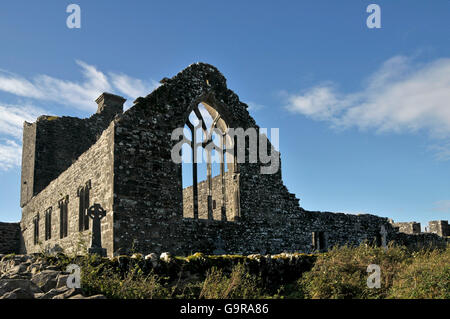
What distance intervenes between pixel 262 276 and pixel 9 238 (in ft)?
68.4

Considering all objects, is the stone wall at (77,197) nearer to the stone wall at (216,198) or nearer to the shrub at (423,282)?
the stone wall at (216,198)

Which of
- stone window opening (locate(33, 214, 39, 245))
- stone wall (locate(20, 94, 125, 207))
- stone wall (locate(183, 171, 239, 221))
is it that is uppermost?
stone wall (locate(20, 94, 125, 207))

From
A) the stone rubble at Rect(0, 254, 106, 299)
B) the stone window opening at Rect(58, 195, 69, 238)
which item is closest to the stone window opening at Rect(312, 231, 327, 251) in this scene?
the stone window opening at Rect(58, 195, 69, 238)

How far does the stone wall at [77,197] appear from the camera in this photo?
12.3m

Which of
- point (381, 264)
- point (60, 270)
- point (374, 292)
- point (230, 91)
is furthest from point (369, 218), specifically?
point (60, 270)

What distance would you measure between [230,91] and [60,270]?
10247mm

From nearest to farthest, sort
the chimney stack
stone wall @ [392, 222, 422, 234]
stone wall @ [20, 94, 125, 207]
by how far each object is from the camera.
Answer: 1. stone wall @ [392, 222, 422, 234]
2. stone wall @ [20, 94, 125, 207]
3. the chimney stack

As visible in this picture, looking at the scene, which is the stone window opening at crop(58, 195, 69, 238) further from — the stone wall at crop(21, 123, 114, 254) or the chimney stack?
the chimney stack

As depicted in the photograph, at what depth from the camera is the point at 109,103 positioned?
26.5 metres

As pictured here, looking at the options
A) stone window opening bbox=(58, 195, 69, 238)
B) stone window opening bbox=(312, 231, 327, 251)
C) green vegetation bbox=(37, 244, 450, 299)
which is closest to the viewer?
green vegetation bbox=(37, 244, 450, 299)

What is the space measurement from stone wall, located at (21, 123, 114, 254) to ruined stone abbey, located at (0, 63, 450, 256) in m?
0.04

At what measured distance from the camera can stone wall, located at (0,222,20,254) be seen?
25.1 metres

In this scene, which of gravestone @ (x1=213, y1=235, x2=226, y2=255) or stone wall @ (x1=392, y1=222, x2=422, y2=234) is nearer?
gravestone @ (x1=213, y1=235, x2=226, y2=255)

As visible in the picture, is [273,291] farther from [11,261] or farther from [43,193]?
[43,193]
